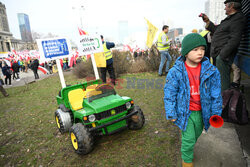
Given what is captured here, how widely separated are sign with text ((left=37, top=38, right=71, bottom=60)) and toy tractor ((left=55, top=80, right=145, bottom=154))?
985mm

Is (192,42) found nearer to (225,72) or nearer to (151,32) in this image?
(225,72)

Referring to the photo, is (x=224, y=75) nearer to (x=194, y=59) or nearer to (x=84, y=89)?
(x=194, y=59)

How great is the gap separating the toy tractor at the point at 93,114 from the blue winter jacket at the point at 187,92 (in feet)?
4.00

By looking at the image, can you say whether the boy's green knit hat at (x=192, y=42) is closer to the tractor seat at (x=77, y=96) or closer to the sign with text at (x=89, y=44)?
the tractor seat at (x=77, y=96)

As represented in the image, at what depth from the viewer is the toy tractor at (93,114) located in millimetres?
2730

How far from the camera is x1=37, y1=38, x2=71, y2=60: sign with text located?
368cm

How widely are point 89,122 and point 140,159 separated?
1053 millimetres

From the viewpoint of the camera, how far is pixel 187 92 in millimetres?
1916

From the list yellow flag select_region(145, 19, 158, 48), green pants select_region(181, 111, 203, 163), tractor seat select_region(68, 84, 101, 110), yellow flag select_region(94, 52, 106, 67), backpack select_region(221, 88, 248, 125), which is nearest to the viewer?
green pants select_region(181, 111, 203, 163)

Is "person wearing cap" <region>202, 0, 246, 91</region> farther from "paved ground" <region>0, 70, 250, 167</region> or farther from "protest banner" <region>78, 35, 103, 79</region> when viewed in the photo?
"protest banner" <region>78, 35, 103, 79</region>

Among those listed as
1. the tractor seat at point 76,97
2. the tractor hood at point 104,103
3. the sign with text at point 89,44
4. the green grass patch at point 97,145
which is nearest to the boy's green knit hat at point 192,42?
the tractor hood at point 104,103

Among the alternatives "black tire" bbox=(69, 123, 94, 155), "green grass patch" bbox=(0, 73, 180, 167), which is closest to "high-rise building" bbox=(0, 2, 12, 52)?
"green grass patch" bbox=(0, 73, 180, 167)

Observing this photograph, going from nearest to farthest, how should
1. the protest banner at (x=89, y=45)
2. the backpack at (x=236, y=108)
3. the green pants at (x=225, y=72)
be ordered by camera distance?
1. the backpack at (x=236, y=108)
2. the green pants at (x=225, y=72)
3. the protest banner at (x=89, y=45)

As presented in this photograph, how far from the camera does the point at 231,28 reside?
3.13m
